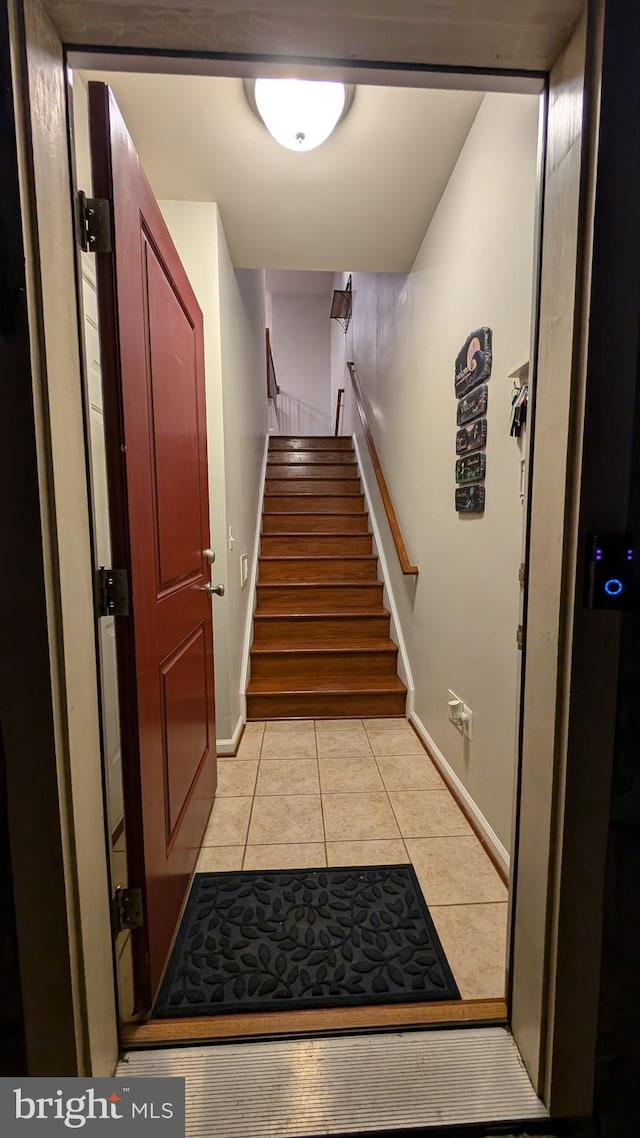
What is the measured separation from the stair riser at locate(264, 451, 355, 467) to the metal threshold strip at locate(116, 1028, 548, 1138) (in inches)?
167

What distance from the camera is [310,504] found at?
4160 millimetres

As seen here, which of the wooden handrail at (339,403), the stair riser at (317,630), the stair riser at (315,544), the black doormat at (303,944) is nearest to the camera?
the black doormat at (303,944)

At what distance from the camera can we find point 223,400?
211 centimetres

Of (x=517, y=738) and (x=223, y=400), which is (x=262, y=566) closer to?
(x=223, y=400)

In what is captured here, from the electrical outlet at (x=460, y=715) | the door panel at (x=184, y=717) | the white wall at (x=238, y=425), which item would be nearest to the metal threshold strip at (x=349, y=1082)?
the door panel at (x=184, y=717)

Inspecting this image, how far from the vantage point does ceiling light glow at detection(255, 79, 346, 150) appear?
4.62 feet

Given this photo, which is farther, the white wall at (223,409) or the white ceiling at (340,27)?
the white wall at (223,409)

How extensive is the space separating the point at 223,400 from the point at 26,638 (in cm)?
167

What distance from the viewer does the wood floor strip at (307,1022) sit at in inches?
38.7

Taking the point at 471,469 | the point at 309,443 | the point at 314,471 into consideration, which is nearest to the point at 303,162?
the point at 471,469

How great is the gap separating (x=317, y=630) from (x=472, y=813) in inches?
59.6

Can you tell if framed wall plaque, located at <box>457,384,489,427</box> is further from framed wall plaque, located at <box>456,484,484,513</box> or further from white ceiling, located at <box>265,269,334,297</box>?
white ceiling, located at <box>265,269,334,297</box>

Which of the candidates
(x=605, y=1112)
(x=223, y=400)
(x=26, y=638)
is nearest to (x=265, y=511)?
(x=223, y=400)

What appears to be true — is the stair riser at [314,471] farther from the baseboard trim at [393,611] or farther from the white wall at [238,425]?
the white wall at [238,425]
